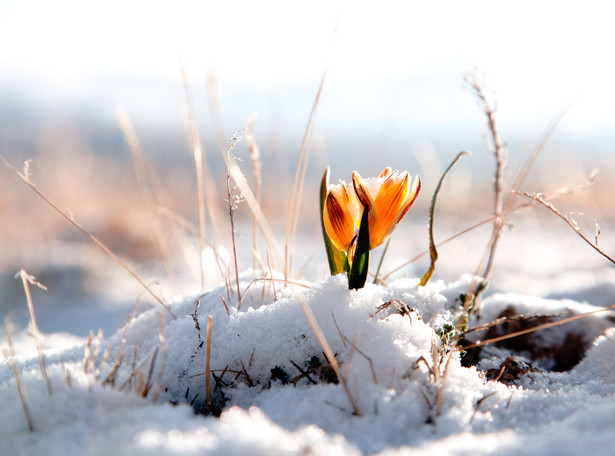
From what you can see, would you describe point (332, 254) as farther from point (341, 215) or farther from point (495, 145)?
point (495, 145)

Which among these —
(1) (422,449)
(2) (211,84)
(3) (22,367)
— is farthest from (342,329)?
(2) (211,84)

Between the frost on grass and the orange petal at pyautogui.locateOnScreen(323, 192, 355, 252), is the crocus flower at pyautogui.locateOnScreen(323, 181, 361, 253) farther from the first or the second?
the frost on grass

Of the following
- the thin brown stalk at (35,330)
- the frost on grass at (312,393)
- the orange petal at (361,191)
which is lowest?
the frost on grass at (312,393)

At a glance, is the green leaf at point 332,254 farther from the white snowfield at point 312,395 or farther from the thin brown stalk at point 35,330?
the thin brown stalk at point 35,330

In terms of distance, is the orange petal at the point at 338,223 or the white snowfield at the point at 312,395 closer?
the white snowfield at the point at 312,395

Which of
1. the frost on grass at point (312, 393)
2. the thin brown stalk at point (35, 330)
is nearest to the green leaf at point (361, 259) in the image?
the frost on grass at point (312, 393)

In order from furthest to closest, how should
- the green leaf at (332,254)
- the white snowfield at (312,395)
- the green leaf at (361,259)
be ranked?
the green leaf at (332,254), the green leaf at (361,259), the white snowfield at (312,395)

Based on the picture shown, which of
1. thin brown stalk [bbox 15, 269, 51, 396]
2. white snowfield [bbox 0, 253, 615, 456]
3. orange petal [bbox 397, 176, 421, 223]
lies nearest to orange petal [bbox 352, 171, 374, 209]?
orange petal [bbox 397, 176, 421, 223]

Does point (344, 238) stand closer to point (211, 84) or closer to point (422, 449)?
point (422, 449)
